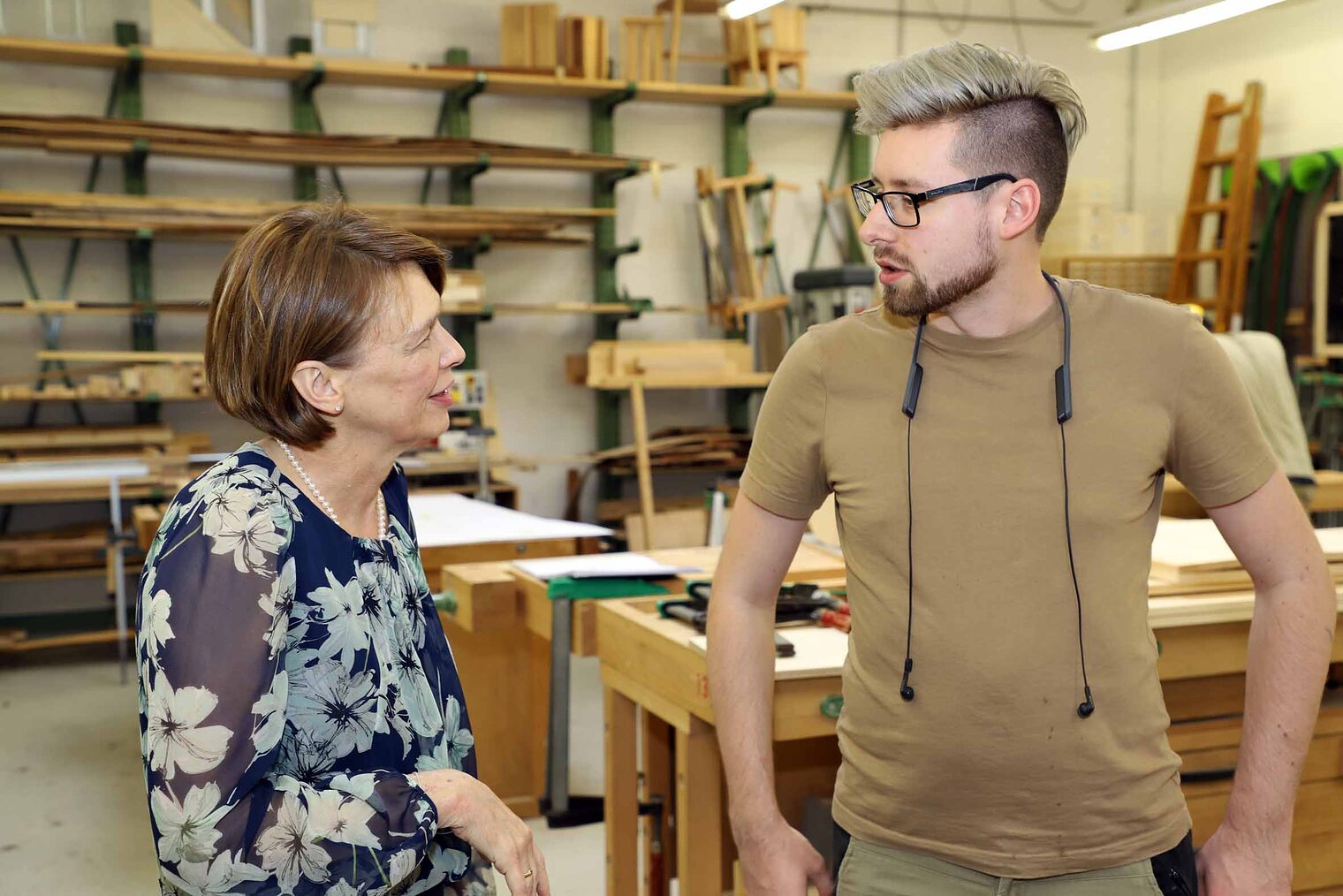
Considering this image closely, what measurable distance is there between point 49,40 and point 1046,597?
5.81 m

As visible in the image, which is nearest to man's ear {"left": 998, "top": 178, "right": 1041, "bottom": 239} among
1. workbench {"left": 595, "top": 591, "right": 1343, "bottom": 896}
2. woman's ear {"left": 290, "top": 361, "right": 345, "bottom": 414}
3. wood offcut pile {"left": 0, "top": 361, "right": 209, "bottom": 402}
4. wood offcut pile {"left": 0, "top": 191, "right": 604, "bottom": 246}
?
woman's ear {"left": 290, "top": 361, "right": 345, "bottom": 414}

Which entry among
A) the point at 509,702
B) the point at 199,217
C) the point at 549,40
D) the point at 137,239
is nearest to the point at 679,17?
the point at 549,40

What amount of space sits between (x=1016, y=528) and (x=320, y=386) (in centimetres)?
77

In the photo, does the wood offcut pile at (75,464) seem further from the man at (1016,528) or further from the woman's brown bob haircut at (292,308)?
the man at (1016,528)

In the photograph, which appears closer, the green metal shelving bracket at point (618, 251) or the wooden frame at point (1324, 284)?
the wooden frame at point (1324, 284)

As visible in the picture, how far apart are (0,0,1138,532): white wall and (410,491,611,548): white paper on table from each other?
261cm

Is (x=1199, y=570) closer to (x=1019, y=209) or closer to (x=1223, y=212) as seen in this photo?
(x=1019, y=209)

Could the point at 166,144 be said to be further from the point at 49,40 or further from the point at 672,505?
the point at 672,505

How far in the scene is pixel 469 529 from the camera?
388 centimetres

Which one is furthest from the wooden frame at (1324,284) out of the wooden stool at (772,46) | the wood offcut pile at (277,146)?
the wood offcut pile at (277,146)

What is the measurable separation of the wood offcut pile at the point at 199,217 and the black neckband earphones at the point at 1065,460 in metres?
4.11

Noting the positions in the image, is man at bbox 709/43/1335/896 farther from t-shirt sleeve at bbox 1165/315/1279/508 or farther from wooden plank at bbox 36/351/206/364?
wooden plank at bbox 36/351/206/364

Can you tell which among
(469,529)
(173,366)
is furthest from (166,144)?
(469,529)

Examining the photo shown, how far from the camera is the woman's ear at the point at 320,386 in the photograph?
1.29m
